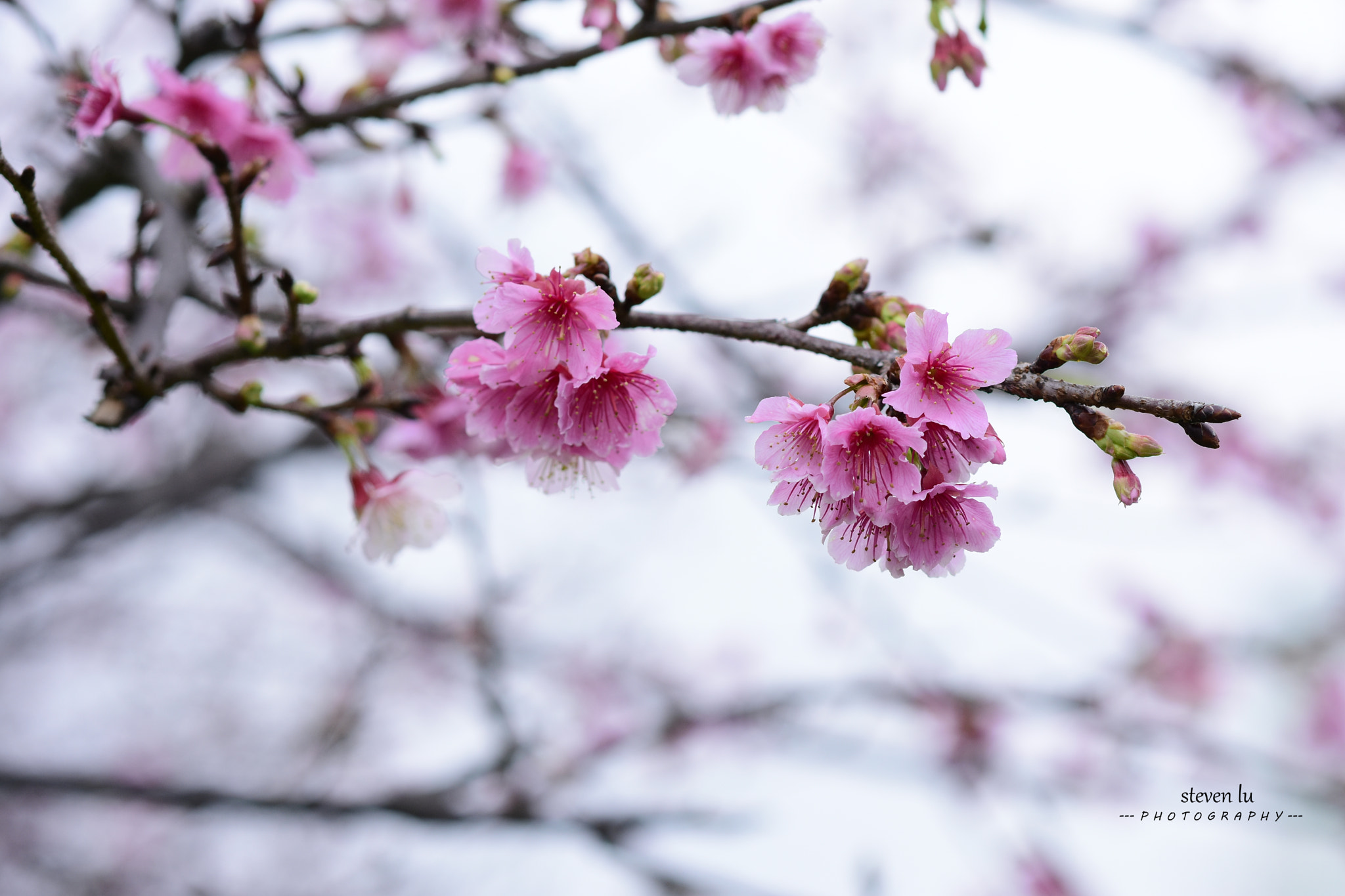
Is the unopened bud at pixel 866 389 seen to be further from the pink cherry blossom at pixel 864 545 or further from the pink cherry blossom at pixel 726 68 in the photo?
the pink cherry blossom at pixel 726 68

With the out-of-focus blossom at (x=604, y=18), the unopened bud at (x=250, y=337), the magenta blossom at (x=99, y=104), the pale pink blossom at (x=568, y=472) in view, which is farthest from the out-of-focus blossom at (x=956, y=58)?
the magenta blossom at (x=99, y=104)

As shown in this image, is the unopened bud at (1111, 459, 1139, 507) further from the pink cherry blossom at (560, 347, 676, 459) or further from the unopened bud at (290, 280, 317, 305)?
the unopened bud at (290, 280, 317, 305)

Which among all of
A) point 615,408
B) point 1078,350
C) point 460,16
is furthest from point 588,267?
point 460,16

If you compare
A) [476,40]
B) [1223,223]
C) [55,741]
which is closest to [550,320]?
[476,40]

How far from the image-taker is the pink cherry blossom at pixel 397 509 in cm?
176

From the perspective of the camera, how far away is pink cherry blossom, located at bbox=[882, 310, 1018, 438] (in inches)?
43.1

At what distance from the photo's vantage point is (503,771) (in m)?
3.01

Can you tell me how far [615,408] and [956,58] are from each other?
1229 millimetres

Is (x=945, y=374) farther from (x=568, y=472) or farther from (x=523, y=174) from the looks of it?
(x=523, y=174)

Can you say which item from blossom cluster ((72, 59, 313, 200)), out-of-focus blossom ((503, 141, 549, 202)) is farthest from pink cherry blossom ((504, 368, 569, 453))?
out-of-focus blossom ((503, 141, 549, 202))

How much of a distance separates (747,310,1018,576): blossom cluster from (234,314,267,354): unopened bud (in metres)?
0.91

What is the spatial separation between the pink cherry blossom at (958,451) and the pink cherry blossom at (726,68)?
111 centimetres

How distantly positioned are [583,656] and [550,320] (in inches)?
318

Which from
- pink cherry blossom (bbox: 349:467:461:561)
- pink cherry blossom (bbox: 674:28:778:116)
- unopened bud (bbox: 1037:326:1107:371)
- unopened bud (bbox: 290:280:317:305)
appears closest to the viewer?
unopened bud (bbox: 1037:326:1107:371)
